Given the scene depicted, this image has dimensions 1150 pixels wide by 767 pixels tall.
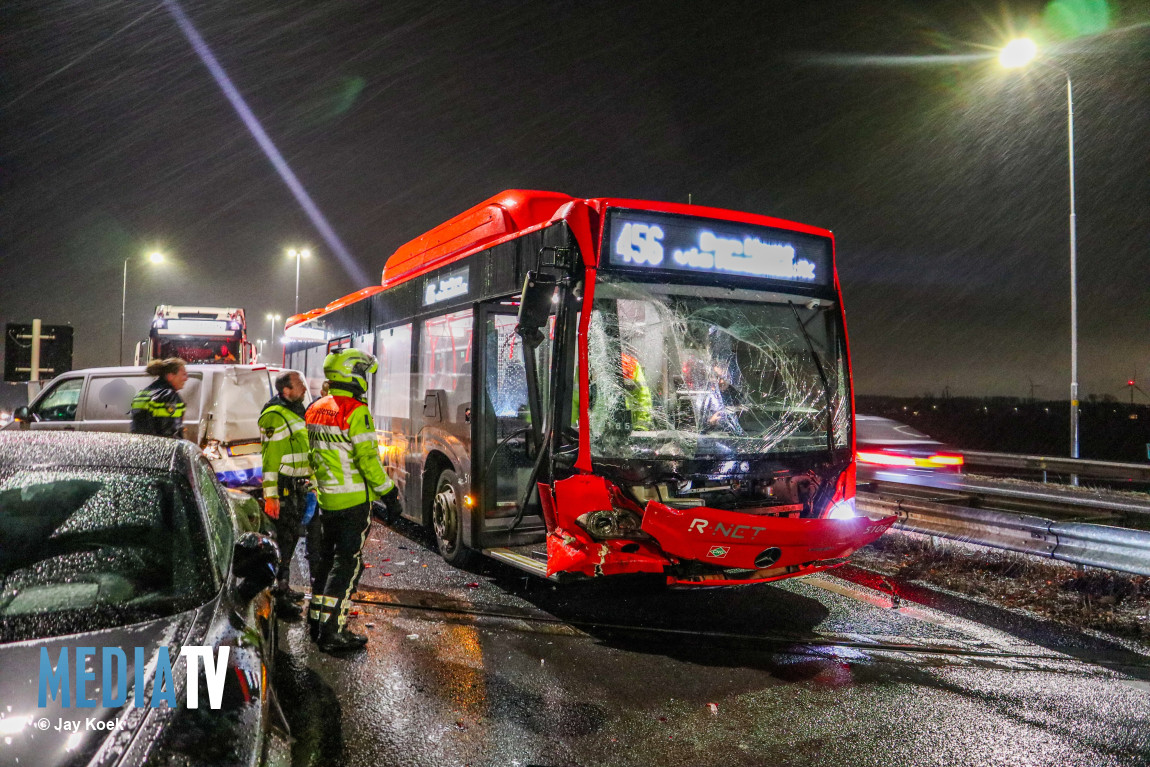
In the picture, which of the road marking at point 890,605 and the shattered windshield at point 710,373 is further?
the road marking at point 890,605

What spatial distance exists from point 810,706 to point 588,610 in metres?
2.20

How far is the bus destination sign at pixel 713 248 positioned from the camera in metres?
5.47

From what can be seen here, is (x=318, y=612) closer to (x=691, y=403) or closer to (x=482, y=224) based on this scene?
(x=691, y=403)

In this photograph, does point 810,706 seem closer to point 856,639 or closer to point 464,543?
point 856,639

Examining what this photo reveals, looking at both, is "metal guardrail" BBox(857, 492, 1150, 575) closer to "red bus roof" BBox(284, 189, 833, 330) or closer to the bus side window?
"red bus roof" BBox(284, 189, 833, 330)

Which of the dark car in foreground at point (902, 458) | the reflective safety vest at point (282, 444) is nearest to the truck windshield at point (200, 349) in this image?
the reflective safety vest at point (282, 444)

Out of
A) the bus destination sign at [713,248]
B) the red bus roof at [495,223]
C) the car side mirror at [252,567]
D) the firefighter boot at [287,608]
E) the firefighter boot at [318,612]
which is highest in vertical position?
the red bus roof at [495,223]

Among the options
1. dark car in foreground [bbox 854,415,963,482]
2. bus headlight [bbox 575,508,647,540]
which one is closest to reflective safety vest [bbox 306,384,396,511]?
bus headlight [bbox 575,508,647,540]

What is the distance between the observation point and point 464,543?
6.84 meters

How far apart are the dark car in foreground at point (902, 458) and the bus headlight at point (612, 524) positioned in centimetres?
564

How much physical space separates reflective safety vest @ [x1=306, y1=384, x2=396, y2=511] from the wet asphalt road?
1057 millimetres

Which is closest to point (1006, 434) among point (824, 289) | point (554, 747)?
point (824, 289)

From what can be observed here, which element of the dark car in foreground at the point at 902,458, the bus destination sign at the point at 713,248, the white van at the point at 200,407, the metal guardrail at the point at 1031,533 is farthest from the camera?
the dark car in foreground at the point at 902,458

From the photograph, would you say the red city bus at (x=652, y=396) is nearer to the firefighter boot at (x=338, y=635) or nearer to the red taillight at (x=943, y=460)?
the firefighter boot at (x=338, y=635)
